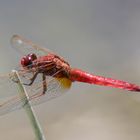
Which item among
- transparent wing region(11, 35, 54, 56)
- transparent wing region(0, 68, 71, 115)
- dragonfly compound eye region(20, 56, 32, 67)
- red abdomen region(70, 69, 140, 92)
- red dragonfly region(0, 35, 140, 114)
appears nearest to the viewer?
transparent wing region(0, 68, 71, 115)

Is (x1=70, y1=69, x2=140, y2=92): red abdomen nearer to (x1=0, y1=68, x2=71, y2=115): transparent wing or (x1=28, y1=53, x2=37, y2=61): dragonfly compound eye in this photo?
(x1=0, y1=68, x2=71, y2=115): transparent wing

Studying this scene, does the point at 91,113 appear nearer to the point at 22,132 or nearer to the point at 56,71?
the point at 22,132

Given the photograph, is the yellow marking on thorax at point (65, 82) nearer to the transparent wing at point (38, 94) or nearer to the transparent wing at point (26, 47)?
the transparent wing at point (38, 94)

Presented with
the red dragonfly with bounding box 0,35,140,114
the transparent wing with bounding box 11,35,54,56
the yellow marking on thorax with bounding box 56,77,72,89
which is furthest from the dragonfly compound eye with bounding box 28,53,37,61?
the yellow marking on thorax with bounding box 56,77,72,89

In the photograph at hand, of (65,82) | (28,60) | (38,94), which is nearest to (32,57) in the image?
(28,60)

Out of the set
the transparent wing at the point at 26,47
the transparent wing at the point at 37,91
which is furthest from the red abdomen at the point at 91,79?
the transparent wing at the point at 26,47

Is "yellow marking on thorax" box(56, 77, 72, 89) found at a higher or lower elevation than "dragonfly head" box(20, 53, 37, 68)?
lower

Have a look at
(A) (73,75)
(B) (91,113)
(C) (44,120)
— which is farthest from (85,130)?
(A) (73,75)

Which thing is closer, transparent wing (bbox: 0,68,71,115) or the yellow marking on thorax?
transparent wing (bbox: 0,68,71,115)

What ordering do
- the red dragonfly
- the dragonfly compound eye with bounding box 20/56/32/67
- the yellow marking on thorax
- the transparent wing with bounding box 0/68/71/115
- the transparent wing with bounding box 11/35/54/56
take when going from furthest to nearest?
the transparent wing with bounding box 11/35/54/56 → the dragonfly compound eye with bounding box 20/56/32/67 → the yellow marking on thorax → the red dragonfly → the transparent wing with bounding box 0/68/71/115
